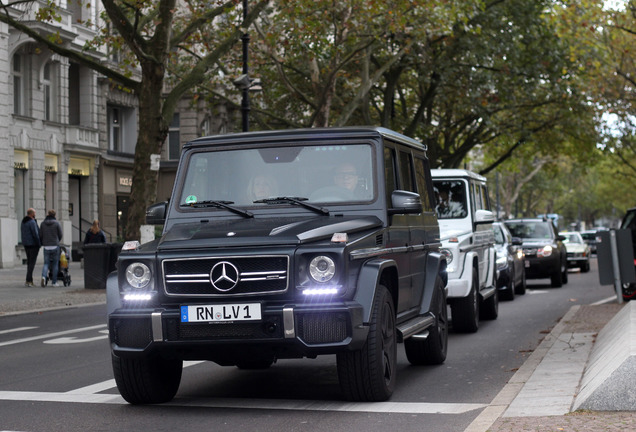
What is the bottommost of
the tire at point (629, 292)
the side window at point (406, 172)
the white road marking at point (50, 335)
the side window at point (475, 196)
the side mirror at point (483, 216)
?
the white road marking at point (50, 335)

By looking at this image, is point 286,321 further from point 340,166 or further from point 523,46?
point 523,46

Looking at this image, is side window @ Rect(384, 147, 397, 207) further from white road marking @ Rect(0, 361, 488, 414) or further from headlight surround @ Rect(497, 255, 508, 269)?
headlight surround @ Rect(497, 255, 508, 269)

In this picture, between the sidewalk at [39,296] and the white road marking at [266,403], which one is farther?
the sidewalk at [39,296]

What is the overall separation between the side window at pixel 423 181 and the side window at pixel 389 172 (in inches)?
42.0

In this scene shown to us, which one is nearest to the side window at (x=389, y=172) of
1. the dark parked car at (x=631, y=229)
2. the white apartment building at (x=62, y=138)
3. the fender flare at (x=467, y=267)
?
the fender flare at (x=467, y=267)

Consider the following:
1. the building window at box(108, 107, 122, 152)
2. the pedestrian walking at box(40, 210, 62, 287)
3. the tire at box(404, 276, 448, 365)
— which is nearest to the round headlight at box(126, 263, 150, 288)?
the tire at box(404, 276, 448, 365)

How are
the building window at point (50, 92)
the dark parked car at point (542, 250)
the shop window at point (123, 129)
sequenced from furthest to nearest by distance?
the shop window at point (123, 129), the building window at point (50, 92), the dark parked car at point (542, 250)

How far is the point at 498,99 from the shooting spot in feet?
123

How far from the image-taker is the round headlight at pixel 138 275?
759 cm

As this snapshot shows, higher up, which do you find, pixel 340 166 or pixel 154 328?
pixel 340 166

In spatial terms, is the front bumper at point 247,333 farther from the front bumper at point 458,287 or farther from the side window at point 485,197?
the side window at point 485,197

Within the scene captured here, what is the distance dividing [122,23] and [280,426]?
53.6ft

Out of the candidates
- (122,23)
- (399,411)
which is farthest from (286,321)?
(122,23)

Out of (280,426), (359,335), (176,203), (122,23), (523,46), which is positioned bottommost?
(280,426)
